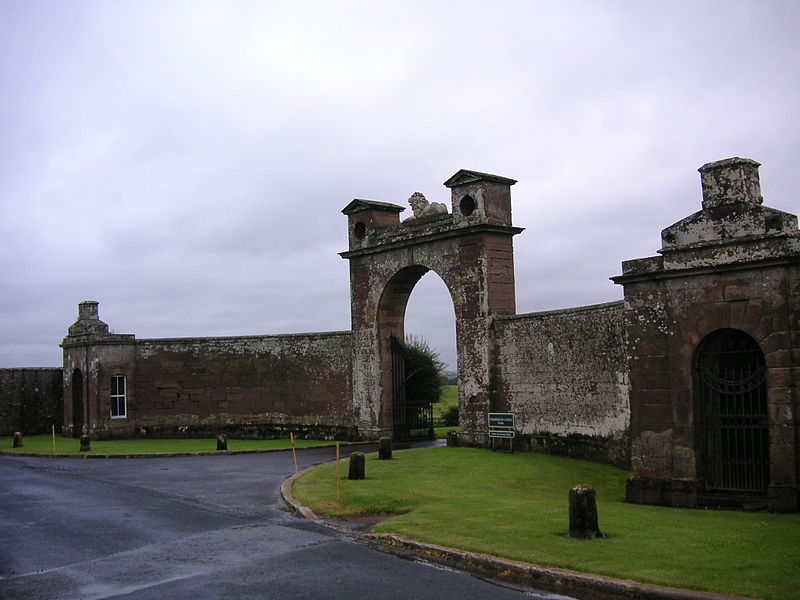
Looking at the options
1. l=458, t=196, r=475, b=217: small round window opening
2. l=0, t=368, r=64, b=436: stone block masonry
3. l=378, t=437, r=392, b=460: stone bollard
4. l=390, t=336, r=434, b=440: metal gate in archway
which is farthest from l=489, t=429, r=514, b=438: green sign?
l=0, t=368, r=64, b=436: stone block masonry

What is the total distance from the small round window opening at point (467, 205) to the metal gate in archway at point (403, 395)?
4.85 metres

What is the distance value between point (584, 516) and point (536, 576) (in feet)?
5.04

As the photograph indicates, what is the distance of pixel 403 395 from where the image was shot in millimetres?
23562

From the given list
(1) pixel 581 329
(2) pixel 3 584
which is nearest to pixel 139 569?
(2) pixel 3 584

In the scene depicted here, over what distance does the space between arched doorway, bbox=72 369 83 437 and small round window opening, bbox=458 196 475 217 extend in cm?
1585

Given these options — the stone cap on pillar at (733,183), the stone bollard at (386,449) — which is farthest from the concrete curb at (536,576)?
the stone bollard at (386,449)

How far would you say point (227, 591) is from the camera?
7707 mm

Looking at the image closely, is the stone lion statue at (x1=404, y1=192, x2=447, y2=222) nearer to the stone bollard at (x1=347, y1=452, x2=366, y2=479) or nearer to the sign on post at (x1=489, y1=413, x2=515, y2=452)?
the sign on post at (x1=489, y1=413, x2=515, y2=452)

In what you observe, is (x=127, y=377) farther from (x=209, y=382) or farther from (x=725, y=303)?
(x=725, y=303)

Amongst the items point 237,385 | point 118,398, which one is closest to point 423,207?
point 237,385

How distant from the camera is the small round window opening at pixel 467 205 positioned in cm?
2075

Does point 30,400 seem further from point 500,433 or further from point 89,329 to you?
point 500,433

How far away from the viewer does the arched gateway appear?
20375 mm

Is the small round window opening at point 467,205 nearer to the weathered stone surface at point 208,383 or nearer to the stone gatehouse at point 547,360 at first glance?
the stone gatehouse at point 547,360
